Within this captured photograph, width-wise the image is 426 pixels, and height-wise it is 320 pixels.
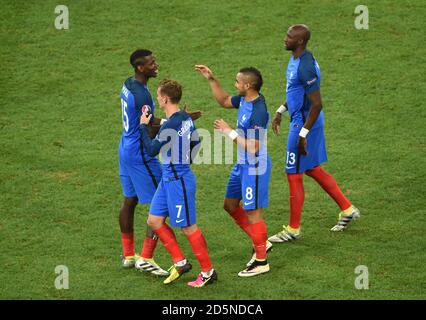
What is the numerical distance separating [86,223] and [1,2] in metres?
7.56

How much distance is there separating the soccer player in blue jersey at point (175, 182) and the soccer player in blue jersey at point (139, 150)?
1.07 feet

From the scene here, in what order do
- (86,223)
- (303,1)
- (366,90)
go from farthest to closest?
(303,1) → (366,90) → (86,223)

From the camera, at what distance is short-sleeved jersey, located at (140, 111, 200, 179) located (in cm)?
1020

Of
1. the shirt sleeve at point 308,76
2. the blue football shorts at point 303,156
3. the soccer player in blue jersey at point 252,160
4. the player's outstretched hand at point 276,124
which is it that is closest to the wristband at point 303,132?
the blue football shorts at point 303,156

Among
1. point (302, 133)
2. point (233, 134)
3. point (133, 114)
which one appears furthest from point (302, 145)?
point (133, 114)

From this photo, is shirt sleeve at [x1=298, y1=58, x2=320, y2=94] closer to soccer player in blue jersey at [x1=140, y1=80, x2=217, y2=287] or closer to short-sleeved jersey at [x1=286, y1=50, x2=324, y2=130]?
short-sleeved jersey at [x1=286, y1=50, x2=324, y2=130]

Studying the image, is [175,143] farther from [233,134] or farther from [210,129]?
[210,129]

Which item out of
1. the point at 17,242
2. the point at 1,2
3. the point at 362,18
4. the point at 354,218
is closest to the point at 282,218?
the point at 354,218

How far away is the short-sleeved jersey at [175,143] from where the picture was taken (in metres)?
10.2

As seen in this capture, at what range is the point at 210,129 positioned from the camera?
1480 cm

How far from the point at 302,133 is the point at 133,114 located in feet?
6.76

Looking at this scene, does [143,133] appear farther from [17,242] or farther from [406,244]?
[406,244]

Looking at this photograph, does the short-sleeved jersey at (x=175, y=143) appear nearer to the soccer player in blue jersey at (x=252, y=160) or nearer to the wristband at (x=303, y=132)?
the soccer player in blue jersey at (x=252, y=160)
